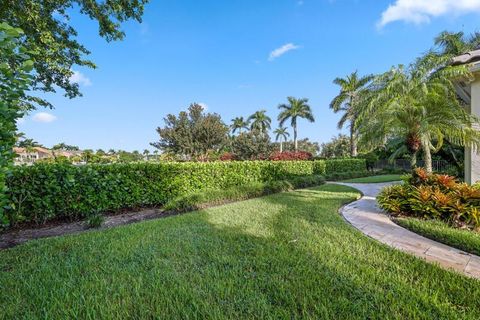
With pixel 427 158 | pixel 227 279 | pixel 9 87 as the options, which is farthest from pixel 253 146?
pixel 9 87

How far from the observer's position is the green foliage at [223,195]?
689 centimetres

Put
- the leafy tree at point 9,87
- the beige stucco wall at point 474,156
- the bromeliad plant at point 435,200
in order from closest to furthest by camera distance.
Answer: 1. the leafy tree at point 9,87
2. the bromeliad plant at point 435,200
3. the beige stucco wall at point 474,156

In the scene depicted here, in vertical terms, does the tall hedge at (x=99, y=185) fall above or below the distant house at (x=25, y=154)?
below

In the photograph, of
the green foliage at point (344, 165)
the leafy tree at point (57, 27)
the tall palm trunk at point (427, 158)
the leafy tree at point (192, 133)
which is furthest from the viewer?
the leafy tree at point (192, 133)

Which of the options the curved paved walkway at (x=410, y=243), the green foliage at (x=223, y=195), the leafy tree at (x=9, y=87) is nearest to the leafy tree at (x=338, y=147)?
the green foliage at (x=223, y=195)

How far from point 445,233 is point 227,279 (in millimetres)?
3685

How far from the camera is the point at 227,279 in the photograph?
2510mm

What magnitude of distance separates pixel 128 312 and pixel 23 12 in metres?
9.61

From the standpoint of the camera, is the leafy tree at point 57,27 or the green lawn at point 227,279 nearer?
the green lawn at point 227,279

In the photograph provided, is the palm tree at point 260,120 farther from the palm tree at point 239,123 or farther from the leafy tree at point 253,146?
the leafy tree at point 253,146

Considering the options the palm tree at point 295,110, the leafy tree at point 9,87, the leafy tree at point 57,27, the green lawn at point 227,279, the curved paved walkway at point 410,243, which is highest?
the palm tree at point 295,110

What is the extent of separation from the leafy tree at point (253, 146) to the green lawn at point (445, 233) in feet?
64.4

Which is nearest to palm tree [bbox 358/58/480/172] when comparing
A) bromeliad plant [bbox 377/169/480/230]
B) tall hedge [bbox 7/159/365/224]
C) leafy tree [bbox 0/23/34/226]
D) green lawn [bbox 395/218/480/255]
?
bromeliad plant [bbox 377/169/480/230]

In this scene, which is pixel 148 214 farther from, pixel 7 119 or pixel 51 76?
pixel 51 76
